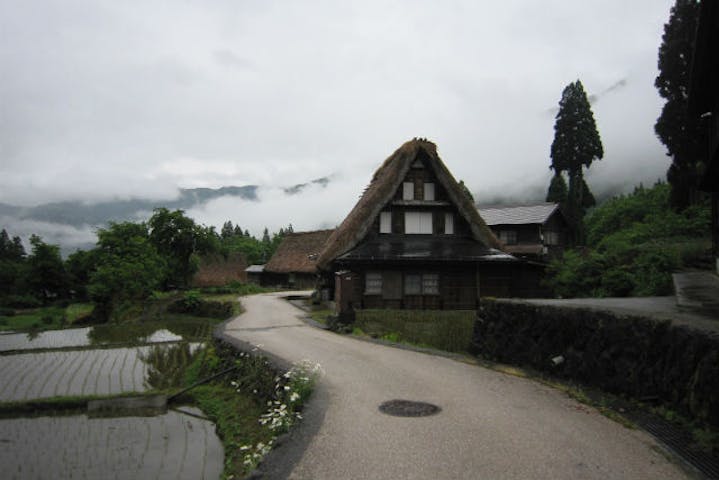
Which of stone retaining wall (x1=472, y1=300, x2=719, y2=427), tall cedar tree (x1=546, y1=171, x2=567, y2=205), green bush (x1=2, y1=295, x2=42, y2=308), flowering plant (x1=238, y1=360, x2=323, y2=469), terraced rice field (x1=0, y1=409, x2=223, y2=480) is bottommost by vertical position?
green bush (x1=2, y1=295, x2=42, y2=308)

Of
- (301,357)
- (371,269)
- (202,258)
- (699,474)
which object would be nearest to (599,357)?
(699,474)

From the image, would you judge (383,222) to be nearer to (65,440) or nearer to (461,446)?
(65,440)

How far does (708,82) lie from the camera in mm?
11086

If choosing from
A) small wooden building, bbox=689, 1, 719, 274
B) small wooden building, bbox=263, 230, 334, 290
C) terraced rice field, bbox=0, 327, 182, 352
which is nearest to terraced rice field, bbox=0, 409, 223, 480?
terraced rice field, bbox=0, 327, 182, 352

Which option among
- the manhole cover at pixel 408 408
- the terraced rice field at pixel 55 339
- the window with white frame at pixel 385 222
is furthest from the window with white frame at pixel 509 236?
the manhole cover at pixel 408 408

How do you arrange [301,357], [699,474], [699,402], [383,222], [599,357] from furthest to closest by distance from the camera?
[383,222] < [301,357] < [599,357] < [699,402] < [699,474]

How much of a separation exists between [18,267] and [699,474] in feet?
219

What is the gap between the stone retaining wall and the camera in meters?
5.37

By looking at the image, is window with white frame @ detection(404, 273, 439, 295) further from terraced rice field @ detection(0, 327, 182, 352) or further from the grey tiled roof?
the grey tiled roof

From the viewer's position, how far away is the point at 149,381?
1329cm

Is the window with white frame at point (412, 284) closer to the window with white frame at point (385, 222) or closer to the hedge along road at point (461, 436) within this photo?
the window with white frame at point (385, 222)

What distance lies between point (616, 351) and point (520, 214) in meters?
34.2

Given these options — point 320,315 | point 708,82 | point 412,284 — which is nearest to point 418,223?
point 412,284

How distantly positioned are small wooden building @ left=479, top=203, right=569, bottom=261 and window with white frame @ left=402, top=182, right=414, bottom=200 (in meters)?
15.3
